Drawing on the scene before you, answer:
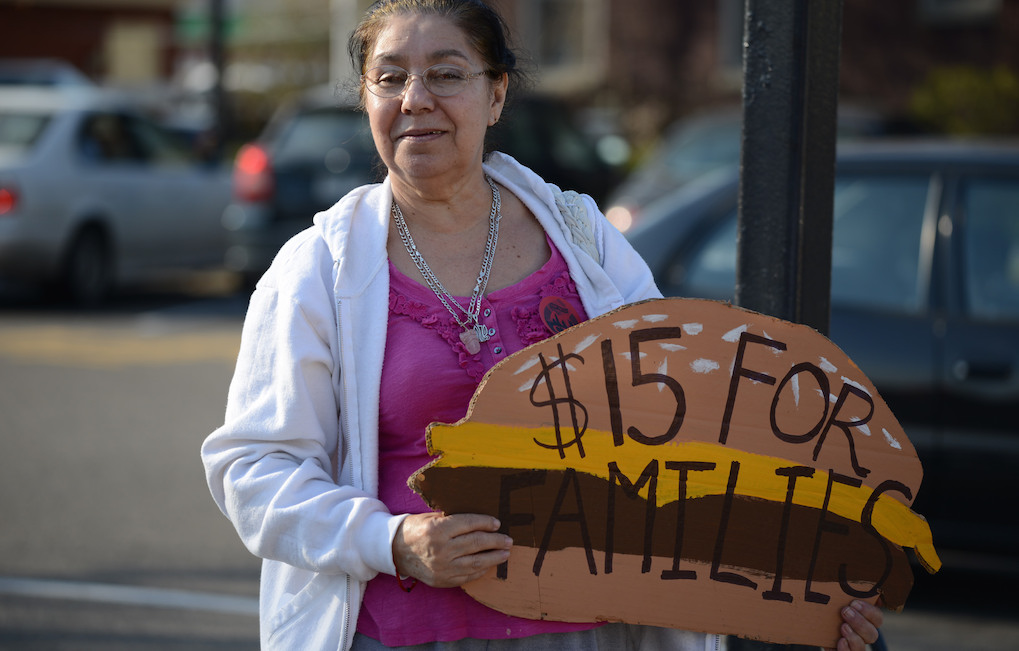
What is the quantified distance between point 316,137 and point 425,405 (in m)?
8.59

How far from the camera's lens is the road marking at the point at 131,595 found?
4.42 meters

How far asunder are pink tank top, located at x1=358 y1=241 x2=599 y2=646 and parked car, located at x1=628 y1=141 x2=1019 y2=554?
8.17 feet

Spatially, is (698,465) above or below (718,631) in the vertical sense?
above

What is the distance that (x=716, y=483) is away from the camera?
1.89m

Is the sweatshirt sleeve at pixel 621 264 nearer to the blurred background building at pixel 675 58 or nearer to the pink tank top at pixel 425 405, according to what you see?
the pink tank top at pixel 425 405

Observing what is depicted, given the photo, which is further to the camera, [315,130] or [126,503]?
[315,130]

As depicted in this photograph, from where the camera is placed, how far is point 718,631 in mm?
1908

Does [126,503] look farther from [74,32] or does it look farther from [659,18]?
[74,32]

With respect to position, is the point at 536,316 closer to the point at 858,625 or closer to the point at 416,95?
the point at 416,95

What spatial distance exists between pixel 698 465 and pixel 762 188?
561 mm

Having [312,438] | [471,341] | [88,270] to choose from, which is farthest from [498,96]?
[88,270]

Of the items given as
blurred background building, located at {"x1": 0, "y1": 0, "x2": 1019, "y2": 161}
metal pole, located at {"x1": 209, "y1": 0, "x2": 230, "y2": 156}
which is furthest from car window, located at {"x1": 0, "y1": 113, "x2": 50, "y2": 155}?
blurred background building, located at {"x1": 0, "y1": 0, "x2": 1019, "y2": 161}

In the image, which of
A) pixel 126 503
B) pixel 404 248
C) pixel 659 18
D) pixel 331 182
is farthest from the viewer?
pixel 659 18

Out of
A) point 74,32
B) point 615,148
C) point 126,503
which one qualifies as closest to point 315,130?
point 615,148
